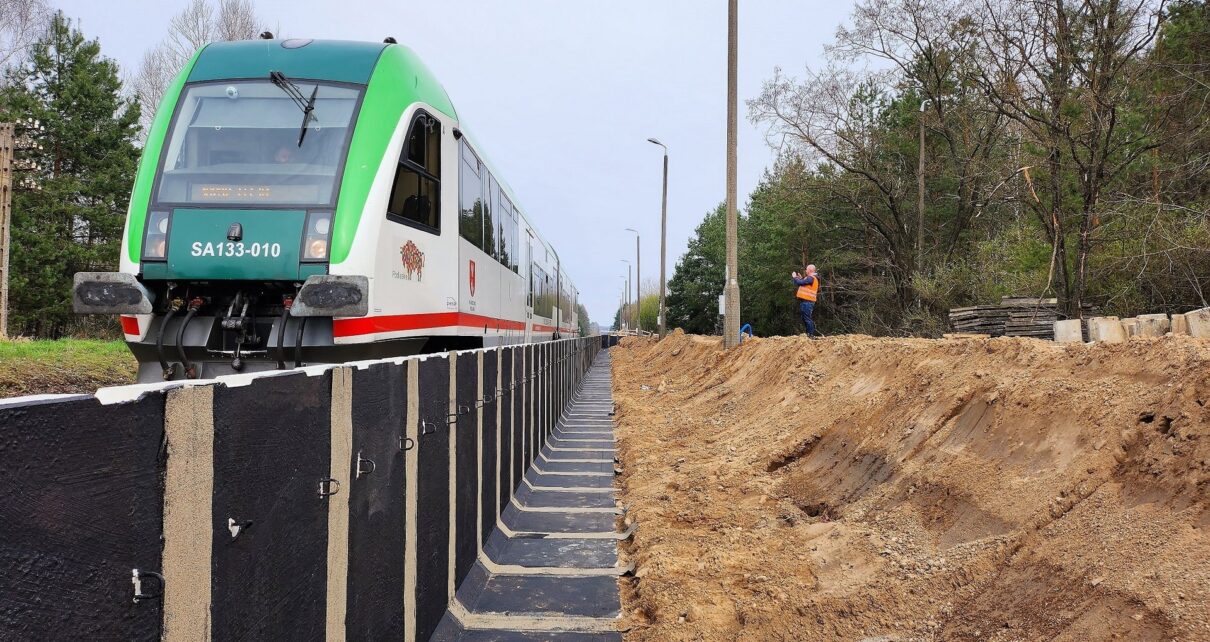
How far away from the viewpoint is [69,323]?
A: 1312 inches

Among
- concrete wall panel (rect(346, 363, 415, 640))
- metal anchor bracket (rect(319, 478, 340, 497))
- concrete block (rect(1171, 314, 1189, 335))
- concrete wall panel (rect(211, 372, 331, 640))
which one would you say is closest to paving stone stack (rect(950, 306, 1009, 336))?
concrete block (rect(1171, 314, 1189, 335))

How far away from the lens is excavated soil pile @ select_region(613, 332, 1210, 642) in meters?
3.48

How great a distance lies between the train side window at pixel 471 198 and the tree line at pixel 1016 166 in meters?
11.3

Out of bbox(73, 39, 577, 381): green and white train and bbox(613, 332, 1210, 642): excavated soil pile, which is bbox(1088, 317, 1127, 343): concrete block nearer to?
bbox(613, 332, 1210, 642): excavated soil pile

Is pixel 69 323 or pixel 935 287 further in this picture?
pixel 69 323

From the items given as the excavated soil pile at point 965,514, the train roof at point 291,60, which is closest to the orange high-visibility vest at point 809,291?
the excavated soil pile at point 965,514

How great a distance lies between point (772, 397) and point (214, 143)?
8.11 metres

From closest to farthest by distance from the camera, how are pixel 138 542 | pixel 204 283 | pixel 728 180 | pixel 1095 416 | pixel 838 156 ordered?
pixel 138 542
pixel 1095 416
pixel 204 283
pixel 728 180
pixel 838 156

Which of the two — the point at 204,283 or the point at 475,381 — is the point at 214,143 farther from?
the point at 475,381

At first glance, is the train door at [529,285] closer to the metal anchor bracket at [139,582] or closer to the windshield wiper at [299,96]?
the windshield wiper at [299,96]

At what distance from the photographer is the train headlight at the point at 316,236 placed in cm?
722

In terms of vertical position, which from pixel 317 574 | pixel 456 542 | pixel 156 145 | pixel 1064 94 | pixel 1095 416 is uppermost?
pixel 1064 94

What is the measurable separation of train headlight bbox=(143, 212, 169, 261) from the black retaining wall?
430 cm

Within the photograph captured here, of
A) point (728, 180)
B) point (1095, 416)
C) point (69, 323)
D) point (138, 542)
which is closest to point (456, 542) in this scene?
point (138, 542)
